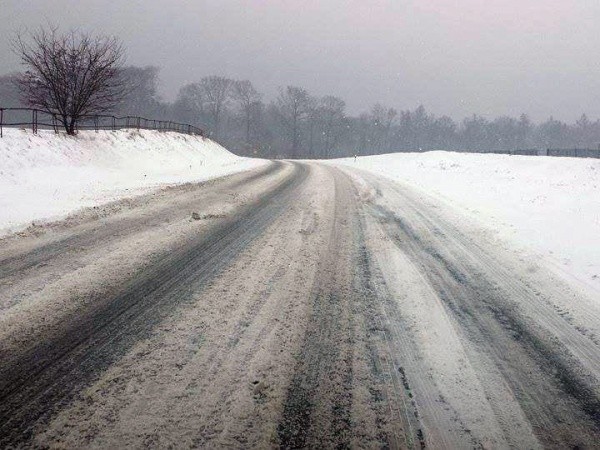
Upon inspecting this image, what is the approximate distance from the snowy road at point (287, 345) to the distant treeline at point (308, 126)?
72.6 m

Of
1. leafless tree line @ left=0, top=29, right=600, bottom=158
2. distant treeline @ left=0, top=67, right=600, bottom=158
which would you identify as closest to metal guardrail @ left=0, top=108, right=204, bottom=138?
leafless tree line @ left=0, top=29, right=600, bottom=158

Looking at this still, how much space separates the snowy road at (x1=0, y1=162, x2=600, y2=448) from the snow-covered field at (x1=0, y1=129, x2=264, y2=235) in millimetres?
2684

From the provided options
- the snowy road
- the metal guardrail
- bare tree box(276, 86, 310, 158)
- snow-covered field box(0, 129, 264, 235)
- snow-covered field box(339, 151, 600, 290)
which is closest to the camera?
the snowy road

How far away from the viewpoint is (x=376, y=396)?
92.6 inches

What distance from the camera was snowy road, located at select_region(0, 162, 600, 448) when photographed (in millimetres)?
2096

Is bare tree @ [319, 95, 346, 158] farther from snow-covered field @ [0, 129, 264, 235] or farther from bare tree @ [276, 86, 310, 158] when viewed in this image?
snow-covered field @ [0, 129, 264, 235]

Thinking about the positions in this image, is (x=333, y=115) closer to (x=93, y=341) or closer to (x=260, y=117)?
(x=260, y=117)

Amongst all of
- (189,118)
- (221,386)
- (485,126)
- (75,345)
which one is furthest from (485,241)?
(485,126)

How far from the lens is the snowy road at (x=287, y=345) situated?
82.5 inches

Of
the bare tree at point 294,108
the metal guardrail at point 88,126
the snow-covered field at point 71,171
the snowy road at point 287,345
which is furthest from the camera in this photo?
the bare tree at point 294,108

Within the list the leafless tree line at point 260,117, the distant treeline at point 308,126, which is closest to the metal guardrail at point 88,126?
the leafless tree line at point 260,117

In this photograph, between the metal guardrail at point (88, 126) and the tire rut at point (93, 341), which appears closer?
the tire rut at point (93, 341)

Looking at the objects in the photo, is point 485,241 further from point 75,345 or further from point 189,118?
point 189,118

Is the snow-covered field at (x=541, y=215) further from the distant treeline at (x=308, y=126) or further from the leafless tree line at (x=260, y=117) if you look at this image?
the distant treeline at (x=308, y=126)
